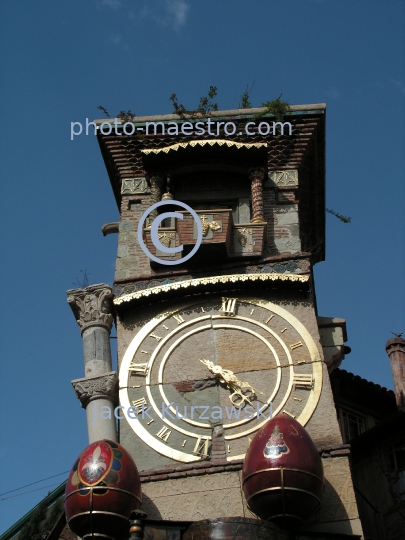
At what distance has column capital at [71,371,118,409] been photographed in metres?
15.0

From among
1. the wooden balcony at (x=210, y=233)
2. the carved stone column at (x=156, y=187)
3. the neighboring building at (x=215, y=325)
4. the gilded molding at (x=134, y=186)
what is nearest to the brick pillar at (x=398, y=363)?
the neighboring building at (x=215, y=325)

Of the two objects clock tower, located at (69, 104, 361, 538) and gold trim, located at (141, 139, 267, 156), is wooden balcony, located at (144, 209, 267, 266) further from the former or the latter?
gold trim, located at (141, 139, 267, 156)

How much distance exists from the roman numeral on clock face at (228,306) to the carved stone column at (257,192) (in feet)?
6.87

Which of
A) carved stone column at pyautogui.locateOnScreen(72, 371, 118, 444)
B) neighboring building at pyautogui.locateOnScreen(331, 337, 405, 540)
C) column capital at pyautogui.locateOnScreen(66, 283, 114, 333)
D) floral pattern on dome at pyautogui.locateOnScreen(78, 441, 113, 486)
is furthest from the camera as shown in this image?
neighboring building at pyautogui.locateOnScreen(331, 337, 405, 540)

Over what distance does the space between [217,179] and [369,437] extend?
18.5 feet

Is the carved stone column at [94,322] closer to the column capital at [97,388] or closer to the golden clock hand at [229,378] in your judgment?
the column capital at [97,388]

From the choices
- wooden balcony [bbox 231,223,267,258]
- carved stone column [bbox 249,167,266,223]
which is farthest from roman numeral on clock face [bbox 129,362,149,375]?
carved stone column [bbox 249,167,266,223]

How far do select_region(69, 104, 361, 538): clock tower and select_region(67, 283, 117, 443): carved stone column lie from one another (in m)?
0.03

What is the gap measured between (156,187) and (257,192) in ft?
6.29

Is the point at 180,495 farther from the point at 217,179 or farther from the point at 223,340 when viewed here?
the point at 217,179

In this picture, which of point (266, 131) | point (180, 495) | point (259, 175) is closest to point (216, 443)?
point (180, 495)

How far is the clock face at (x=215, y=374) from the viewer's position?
14.4 metres

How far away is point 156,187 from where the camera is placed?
18562 mm

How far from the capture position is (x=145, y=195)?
742 inches
